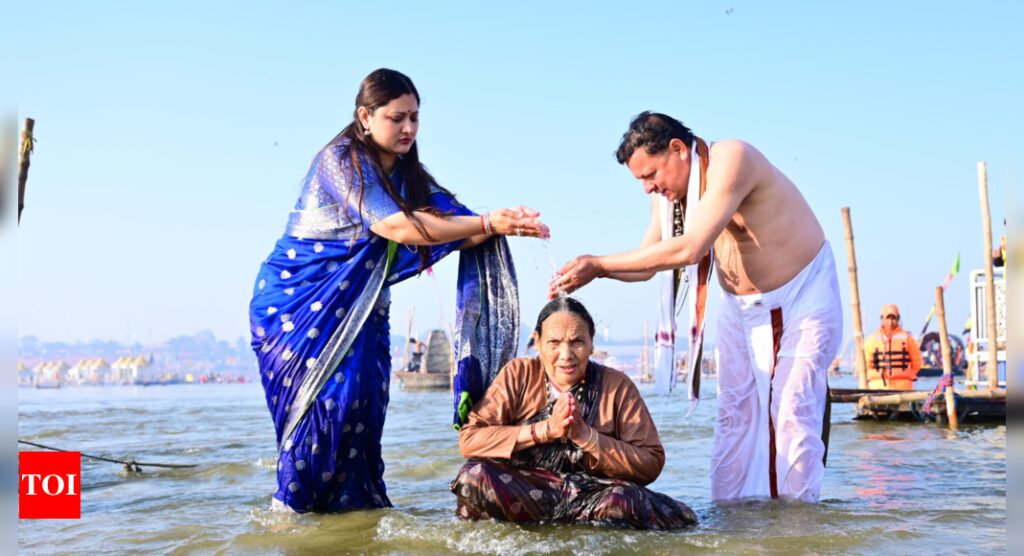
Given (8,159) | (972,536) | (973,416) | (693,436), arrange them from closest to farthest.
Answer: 1. (8,159)
2. (972,536)
3. (693,436)
4. (973,416)

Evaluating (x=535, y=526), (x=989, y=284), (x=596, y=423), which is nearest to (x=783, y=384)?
(x=596, y=423)

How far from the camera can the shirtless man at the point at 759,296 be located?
448cm

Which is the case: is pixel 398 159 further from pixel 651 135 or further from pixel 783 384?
pixel 783 384

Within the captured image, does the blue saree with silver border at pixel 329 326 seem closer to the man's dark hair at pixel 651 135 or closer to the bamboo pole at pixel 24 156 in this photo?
the man's dark hair at pixel 651 135

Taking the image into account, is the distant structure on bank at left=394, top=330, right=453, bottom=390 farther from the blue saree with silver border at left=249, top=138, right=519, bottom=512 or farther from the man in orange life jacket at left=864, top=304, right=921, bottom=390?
the blue saree with silver border at left=249, top=138, right=519, bottom=512

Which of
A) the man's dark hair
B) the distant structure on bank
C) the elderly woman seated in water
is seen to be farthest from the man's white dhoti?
the distant structure on bank

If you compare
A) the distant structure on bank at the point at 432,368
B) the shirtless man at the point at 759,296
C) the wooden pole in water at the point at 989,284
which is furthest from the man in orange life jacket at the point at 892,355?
the distant structure on bank at the point at 432,368

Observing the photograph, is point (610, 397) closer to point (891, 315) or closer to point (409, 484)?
point (409, 484)

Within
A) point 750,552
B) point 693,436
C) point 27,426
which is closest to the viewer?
point 750,552

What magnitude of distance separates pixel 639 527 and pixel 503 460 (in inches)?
26.3

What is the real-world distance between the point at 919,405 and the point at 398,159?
1060 centimetres

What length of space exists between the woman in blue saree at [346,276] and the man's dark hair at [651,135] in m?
0.65

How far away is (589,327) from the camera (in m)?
4.37

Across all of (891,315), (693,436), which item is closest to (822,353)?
(693,436)
